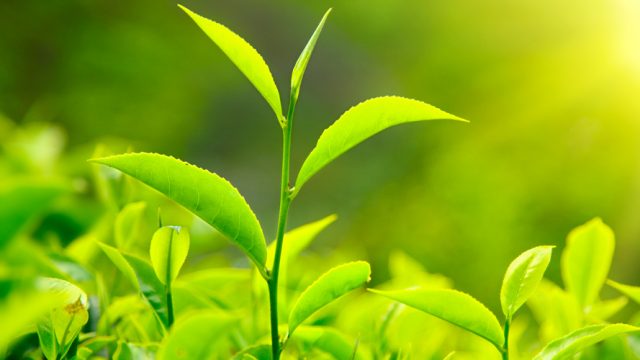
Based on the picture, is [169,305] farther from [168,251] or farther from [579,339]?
[579,339]

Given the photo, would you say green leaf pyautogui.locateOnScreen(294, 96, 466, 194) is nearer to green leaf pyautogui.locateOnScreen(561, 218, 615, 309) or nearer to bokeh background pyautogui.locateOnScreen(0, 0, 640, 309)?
green leaf pyautogui.locateOnScreen(561, 218, 615, 309)

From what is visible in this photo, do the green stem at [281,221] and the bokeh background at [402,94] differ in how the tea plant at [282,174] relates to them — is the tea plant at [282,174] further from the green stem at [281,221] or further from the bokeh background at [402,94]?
the bokeh background at [402,94]

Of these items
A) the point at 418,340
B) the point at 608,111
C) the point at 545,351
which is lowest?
the point at 608,111

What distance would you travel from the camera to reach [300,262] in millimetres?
1347

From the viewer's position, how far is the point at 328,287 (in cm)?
72

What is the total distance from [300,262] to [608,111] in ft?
14.5

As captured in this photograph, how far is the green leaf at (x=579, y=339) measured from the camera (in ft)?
2.28

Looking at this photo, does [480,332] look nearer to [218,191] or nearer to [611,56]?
[218,191]

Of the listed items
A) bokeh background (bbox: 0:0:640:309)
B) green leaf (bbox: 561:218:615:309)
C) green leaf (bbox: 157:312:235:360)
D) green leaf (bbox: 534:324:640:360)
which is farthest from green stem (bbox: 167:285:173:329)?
bokeh background (bbox: 0:0:640:309)

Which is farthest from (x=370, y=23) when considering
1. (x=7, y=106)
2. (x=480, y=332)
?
(x=480, y=332)

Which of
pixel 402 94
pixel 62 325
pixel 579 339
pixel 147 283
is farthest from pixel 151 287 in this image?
pixel 402 94

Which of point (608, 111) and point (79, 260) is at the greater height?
point (79, 260)

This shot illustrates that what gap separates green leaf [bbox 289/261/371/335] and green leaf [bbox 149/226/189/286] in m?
0.12

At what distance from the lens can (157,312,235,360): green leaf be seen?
0.66 meters
